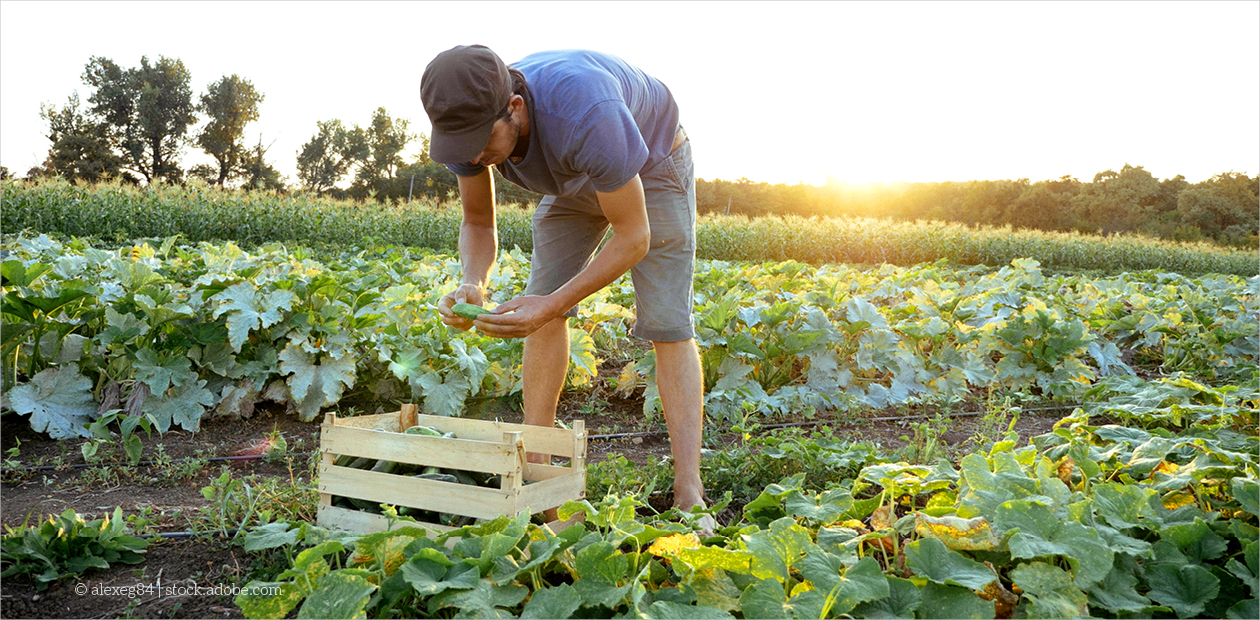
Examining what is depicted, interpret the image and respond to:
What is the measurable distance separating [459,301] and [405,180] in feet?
152

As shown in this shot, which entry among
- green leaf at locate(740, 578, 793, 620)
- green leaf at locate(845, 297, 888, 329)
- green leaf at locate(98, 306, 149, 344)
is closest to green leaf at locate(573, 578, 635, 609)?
green leaf at locate(740, 578, 793, 620)

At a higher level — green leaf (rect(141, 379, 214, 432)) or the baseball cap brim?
the baseball cap brim

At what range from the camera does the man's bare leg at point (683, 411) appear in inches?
92.4

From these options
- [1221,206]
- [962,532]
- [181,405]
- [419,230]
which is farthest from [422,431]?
[1221,206]

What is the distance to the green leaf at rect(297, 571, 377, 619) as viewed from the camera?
136 centimetres

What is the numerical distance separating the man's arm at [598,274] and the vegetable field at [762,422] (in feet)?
1.74

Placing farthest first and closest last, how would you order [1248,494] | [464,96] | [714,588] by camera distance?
[464,96] < [1248,494] < [714,588]

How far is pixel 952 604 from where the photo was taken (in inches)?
55.6

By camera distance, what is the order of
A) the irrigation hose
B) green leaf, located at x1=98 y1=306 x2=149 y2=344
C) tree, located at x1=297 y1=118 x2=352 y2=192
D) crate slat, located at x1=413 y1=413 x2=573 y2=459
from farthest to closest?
tree, located at x1=297 y1=118 x2=352 y2=192 < green leaf, located at x1=98 y1=306 x2=149 y2=344 < the irrigation hose < crate slat, located at x1=413 y1=413 x2=573 y2=459

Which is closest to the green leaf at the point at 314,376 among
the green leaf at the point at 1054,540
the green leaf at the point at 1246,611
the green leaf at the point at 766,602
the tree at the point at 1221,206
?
the green leaf at the point at 766,602

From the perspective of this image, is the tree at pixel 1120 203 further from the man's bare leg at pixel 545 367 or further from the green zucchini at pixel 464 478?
the green zucchini at pixel 464 478

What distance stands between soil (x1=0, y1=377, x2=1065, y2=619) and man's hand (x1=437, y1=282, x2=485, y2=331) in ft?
2.34

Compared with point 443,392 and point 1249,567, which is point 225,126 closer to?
point 443,392

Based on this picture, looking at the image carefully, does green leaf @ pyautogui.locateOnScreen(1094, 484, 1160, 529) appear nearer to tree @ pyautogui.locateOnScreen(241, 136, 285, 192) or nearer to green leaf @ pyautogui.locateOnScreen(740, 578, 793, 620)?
green leaf @ pyautogui.locateOnScreen(740, 578, 793, 620)
